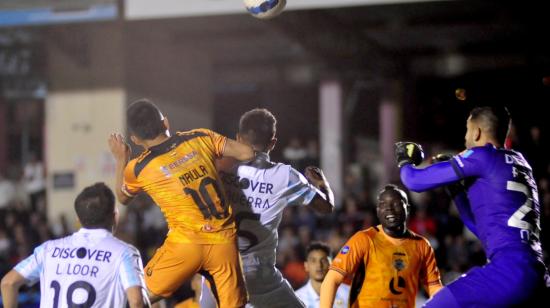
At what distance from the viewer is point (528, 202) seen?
13.2ft

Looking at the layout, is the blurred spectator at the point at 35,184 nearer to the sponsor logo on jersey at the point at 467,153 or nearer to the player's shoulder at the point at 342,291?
the player's shoulder at the point at 342,291

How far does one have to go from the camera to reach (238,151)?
5.03 meters

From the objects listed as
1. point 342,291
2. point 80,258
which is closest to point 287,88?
point 342,291

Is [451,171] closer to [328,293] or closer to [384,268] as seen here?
[384,268]

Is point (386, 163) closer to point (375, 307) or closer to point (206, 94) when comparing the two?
point (206, 94)

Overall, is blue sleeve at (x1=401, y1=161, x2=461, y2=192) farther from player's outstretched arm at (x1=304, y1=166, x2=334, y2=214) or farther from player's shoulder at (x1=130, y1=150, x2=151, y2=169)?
player's shoulder at (x1=130, y1=150, x2=151, y2=169)

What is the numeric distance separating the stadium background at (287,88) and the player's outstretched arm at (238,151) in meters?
2.08

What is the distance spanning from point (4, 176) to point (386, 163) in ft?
20.3

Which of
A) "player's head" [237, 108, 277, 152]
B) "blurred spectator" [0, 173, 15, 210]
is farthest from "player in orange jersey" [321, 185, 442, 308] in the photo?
"blurred spectator" [0, 173, 15, 210]

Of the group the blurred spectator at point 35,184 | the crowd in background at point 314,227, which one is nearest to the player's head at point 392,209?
the crowd in background at point 314,227

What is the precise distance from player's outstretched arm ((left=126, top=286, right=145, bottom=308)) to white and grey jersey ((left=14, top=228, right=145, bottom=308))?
30 millimetres

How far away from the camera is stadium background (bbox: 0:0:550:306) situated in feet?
28.6

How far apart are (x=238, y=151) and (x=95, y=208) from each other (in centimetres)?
118

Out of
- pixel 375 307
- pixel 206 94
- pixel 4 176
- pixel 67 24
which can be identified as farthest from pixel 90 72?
pixel 375 307
